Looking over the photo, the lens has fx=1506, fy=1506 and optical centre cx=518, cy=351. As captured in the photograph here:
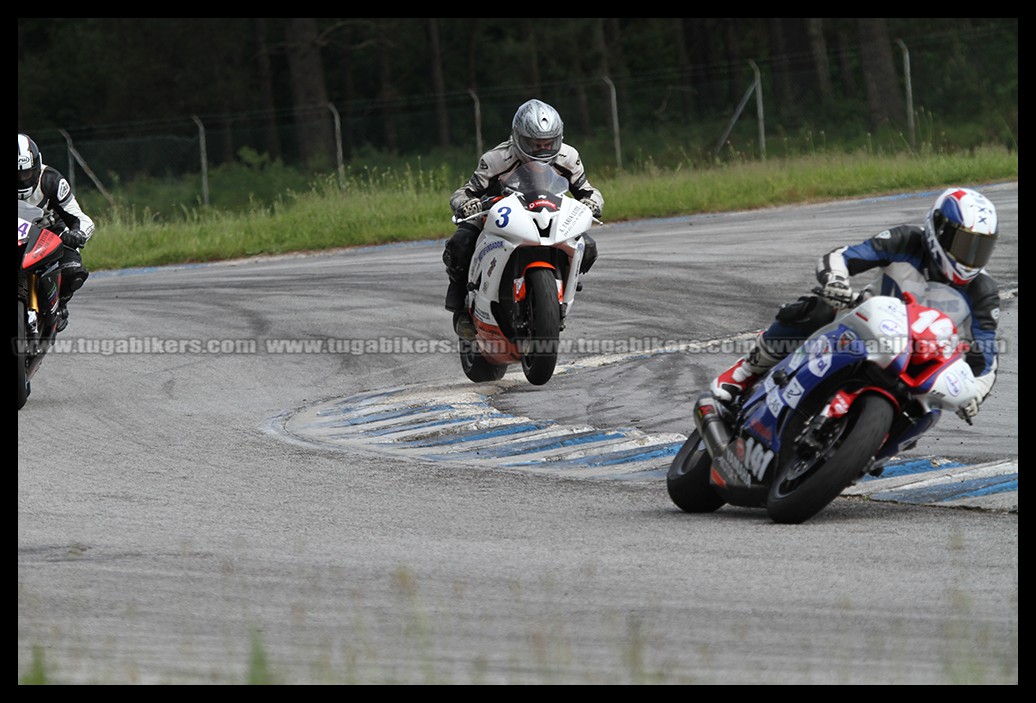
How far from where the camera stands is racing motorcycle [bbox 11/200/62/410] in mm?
9453

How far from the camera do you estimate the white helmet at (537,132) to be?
9961mm

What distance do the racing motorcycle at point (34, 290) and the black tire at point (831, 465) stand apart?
5.14 meters

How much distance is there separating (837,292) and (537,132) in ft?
13.1

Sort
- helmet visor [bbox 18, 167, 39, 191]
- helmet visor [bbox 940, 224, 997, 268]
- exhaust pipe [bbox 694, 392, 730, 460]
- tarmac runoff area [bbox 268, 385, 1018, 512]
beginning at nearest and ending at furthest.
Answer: helmet visor [bbox 940, 224, 997, 268], exhaust pipe [bbox 694, 392, 730, 460], tarmac runoff area [bbox 268, 385, 1018, 512], helmet visor [bbox 18, 167, 39, 191]

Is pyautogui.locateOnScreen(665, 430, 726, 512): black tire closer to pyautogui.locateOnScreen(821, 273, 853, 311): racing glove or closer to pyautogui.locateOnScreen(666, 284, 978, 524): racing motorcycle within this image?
pyautogui.locateOnScreen(666, 284, 978, 524): racing motorcycle

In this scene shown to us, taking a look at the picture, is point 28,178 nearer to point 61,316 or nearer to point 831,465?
point 61,316

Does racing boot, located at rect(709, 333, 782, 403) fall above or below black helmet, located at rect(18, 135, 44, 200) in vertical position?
below

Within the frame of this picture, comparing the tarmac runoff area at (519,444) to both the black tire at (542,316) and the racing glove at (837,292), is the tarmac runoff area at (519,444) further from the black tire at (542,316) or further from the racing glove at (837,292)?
the racing glove at (837,292)

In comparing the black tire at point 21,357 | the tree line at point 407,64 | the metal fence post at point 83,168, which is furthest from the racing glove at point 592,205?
the tree line at point 407,64

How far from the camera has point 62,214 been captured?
33.6ft

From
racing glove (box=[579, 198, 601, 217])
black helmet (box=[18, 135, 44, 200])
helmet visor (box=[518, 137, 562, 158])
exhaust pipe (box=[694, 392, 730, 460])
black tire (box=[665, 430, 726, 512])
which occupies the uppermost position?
black helmet (box=[18, 135, 44, 200])

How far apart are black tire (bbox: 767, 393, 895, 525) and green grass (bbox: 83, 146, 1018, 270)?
15.1 m

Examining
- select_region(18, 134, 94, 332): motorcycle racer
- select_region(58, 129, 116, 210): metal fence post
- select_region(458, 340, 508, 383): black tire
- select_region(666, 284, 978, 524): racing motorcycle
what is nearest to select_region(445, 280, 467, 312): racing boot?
select_region(458, 340, 508, 383): black tire
